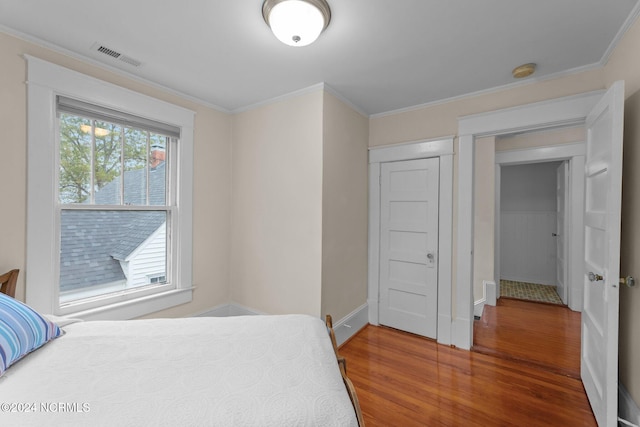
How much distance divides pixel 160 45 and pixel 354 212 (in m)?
Result: 2.15

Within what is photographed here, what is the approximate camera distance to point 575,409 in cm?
185

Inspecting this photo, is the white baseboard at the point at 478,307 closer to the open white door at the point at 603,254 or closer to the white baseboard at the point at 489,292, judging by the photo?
the white baseboard at the point at 489,292

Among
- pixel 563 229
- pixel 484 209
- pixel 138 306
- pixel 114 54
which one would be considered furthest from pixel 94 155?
pixel 563 229

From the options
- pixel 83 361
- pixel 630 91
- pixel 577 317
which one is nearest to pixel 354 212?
pixel 630 91

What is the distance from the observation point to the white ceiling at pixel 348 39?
152 centimetres

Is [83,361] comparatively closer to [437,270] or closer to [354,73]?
[354,73]

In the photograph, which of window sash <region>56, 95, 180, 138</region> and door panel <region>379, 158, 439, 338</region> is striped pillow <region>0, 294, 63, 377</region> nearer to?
window sash <region>56, 95, 180, 138</region>

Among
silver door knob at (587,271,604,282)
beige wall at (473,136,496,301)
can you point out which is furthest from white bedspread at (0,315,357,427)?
beige wall at (473,136,496,301)

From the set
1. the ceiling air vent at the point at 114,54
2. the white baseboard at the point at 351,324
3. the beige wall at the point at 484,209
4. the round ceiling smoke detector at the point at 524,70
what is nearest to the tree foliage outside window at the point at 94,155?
the ceiling air vent at the point at 114,54

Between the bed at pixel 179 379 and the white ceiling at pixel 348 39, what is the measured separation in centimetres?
169

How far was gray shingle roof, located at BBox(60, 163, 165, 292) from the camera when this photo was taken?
2077 millimetres

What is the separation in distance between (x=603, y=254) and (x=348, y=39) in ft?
6.76

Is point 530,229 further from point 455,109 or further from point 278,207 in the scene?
point 278,207

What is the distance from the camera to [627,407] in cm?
159
